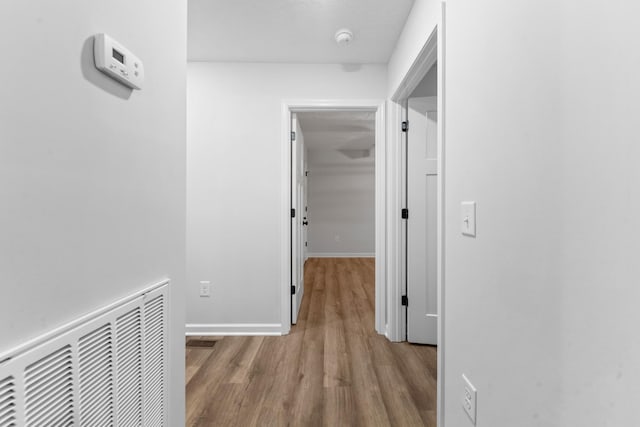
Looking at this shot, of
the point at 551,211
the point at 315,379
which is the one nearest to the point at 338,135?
the point at 315,379

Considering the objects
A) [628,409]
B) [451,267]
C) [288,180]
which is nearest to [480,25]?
[451,267]

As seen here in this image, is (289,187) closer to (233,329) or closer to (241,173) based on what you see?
(241,173)

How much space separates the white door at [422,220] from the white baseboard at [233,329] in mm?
1162

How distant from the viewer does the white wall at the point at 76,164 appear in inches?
23.1

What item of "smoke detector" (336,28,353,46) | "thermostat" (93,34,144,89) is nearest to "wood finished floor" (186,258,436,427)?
"thermostat" (93,34,144,89)

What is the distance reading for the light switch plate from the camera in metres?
1.14

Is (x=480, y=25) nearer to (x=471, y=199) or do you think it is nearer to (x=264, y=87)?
(x=471, y=199)

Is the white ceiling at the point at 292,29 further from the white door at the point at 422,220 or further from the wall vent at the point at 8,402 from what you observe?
the wall vent at the point at 8,402

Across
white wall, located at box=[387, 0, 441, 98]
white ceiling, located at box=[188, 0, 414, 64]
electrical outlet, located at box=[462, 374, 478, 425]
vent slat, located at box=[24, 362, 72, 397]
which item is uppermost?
white ceiling, located at box=[188, 0, 414, 64]

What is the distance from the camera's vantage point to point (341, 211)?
7.00 metres

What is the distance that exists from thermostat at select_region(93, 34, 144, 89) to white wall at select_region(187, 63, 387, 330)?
179 cm

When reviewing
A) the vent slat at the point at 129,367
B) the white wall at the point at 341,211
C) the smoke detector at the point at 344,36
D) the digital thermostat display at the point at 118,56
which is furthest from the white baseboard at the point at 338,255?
the digital thermostat display at the point at 118,56

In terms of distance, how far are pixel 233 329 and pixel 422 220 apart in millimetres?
1860

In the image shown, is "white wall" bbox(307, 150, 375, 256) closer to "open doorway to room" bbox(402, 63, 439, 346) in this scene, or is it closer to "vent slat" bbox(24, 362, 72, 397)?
"open doorway to room" bbox(402, 63, 439, 346)
